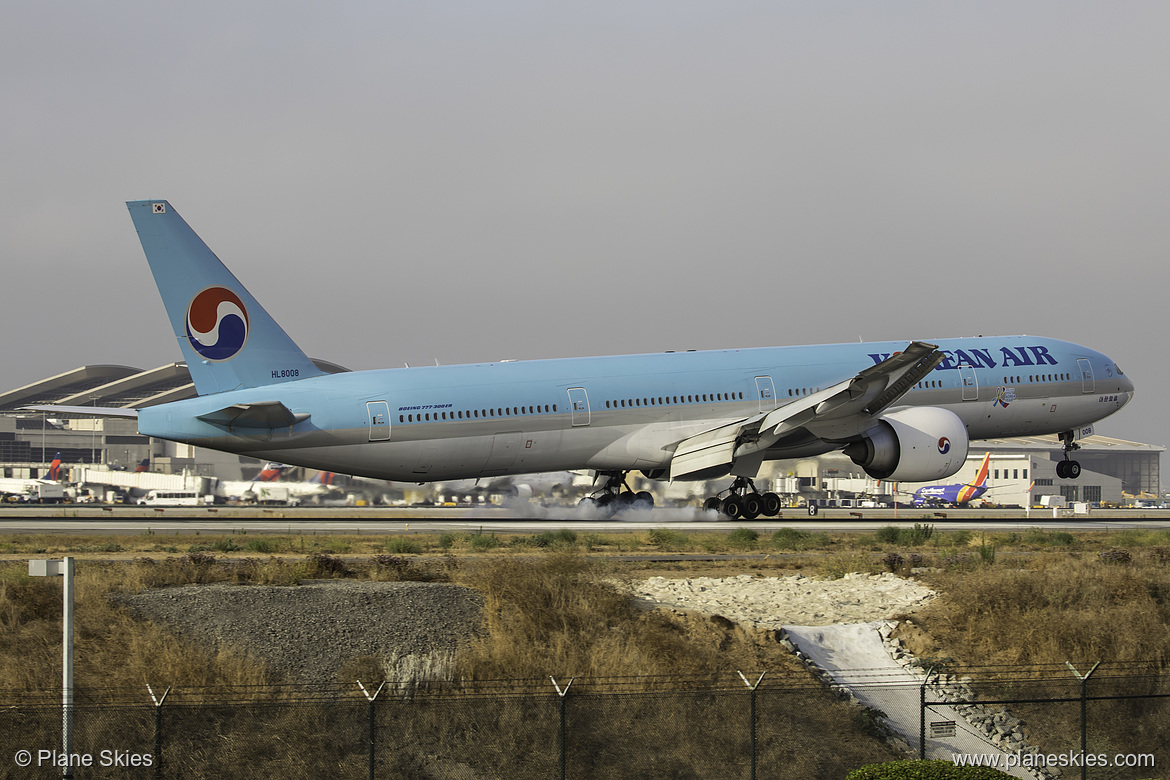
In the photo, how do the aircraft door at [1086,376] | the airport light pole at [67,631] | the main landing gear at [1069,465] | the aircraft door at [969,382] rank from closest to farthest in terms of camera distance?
1. the airport light pole at [67,631]
2. the aircraft door at [969,382]
3. the aircraft door at [1086,376]
4. the main landing gear at [1069,465]

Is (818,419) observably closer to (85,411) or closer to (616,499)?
(616,499)

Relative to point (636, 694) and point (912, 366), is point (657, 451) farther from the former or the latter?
point (636, 694)

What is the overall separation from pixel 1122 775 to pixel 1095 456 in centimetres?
15466

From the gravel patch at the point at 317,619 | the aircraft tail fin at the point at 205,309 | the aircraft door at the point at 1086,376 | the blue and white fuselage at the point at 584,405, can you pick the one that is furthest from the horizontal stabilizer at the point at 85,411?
the aircraft door at the point at 1086,376

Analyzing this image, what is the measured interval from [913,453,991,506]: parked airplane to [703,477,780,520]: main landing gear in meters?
59.4

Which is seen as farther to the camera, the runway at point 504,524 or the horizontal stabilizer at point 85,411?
the runway at point 504,524

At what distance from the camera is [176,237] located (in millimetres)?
33562

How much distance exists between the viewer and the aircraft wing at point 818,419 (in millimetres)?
35188

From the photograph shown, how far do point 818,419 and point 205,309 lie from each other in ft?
62.2

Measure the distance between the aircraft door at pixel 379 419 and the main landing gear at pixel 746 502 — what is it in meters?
11.7

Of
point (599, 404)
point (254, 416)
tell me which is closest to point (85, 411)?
point (254, 416)

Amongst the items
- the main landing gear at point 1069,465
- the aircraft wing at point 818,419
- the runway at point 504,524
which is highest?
the aircraft wing at point 818,419

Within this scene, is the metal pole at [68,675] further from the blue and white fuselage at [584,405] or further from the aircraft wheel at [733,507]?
the aircraft wheel at [733,507]

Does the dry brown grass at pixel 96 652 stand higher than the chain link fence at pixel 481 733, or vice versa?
the dry brown grass at pixel 96 652
